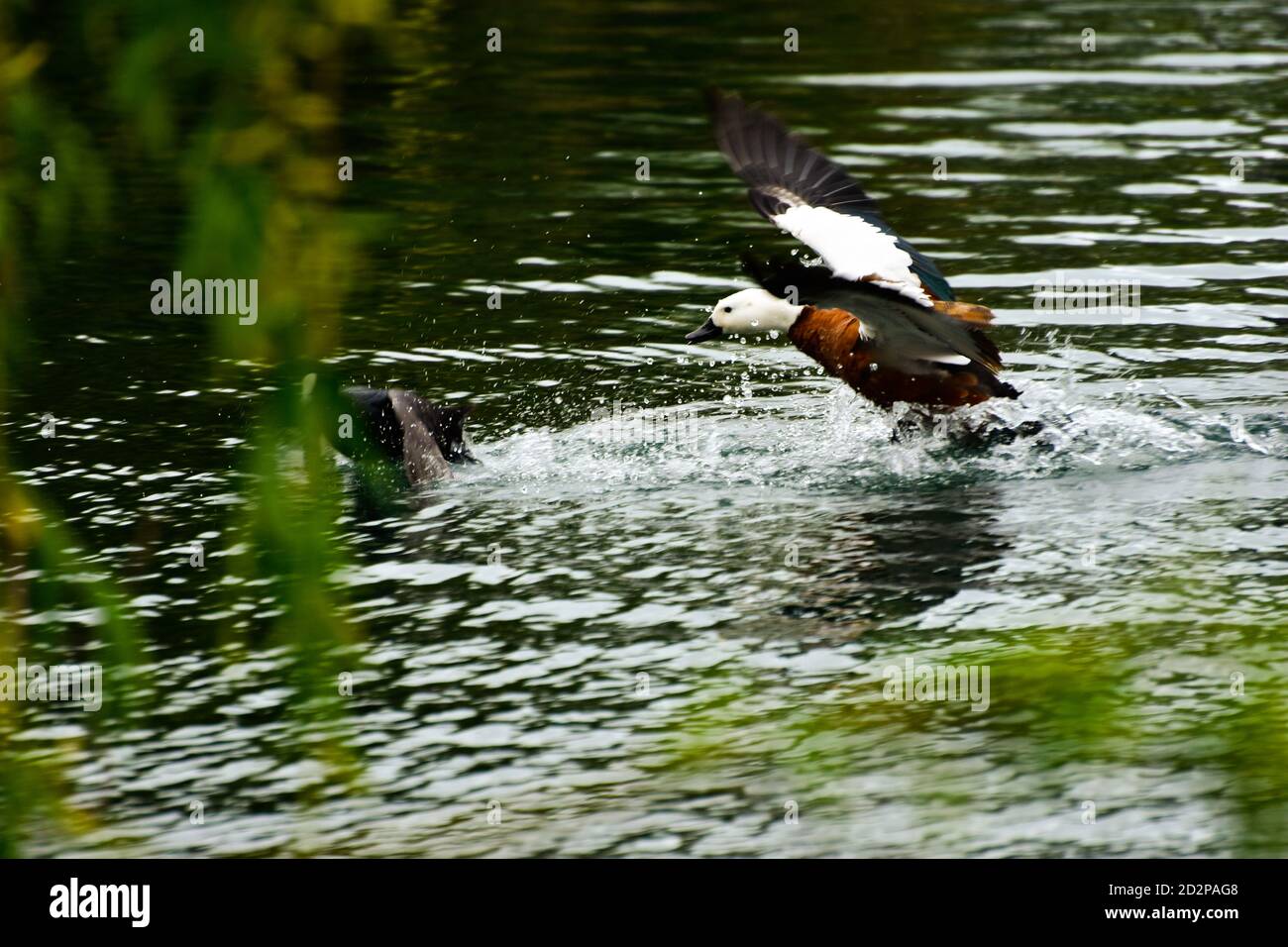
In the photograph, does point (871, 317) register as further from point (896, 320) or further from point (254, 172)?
point (254, 172)

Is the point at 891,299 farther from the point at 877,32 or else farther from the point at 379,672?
the point at 877,32

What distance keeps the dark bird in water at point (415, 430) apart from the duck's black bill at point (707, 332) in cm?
174

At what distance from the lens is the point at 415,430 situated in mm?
9812

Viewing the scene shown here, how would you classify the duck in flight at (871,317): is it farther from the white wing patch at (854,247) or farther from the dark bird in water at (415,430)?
the dark bird in water at (415,430)

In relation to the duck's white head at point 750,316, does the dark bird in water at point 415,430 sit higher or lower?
lower

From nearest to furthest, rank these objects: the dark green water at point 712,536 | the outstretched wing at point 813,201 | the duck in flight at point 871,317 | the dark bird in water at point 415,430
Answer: the dark green water at point 712,536, the dark bird in water at point 415,430, the duck in flight at point 871,317, the outstretched wing at point 813,201

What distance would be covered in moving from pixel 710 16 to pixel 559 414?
54.4ft

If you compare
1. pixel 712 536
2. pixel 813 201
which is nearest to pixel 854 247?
pixel 813 201

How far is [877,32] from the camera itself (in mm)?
25203

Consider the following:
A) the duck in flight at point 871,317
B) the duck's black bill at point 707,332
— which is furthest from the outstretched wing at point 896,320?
the duck's black bill at point 707,332

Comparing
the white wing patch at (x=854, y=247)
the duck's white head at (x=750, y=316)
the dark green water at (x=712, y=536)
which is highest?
the white wing patch at (x=854, y=247)

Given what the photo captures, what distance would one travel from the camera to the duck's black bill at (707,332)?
36.9 ft

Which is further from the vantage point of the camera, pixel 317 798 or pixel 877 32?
pixel 877 32
